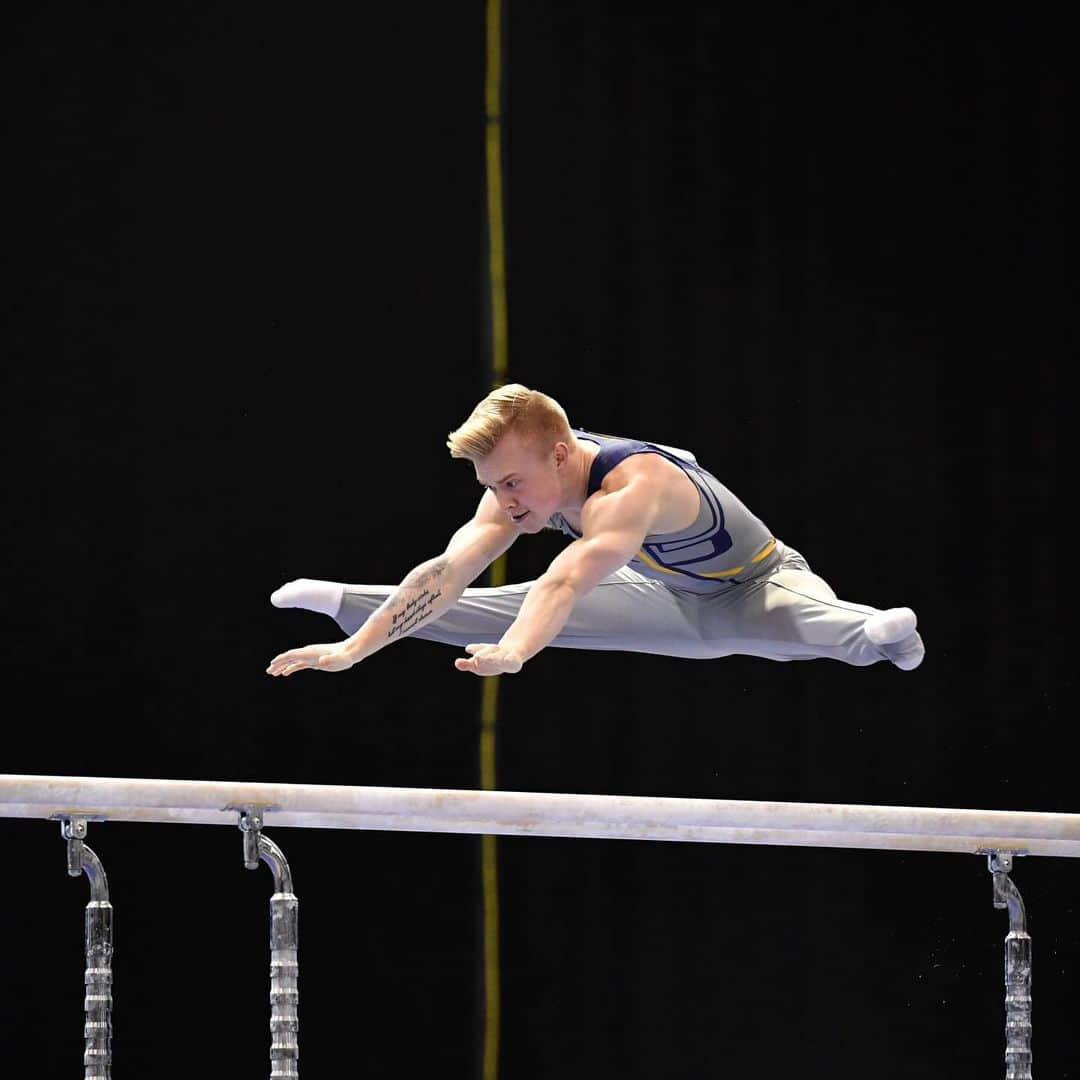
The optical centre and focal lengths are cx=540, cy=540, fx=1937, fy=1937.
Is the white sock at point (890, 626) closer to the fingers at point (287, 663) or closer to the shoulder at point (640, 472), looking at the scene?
the shoulder at point (640, 472)

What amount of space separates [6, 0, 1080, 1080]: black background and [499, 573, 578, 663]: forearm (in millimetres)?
1750

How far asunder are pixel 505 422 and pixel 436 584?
50cm

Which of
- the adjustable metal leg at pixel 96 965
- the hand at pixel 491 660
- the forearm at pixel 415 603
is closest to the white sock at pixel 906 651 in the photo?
the forearm at pixel 415 603

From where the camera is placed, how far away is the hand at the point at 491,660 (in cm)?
Result: 367

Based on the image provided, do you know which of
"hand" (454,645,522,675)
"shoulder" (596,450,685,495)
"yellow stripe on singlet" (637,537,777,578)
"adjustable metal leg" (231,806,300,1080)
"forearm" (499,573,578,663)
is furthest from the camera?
"yellow stripe on singlet" (637,537,777,578)

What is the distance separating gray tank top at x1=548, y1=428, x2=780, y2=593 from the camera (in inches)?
180

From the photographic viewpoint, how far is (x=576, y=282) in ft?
20.1

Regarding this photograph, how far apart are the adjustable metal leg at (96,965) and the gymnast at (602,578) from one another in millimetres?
822

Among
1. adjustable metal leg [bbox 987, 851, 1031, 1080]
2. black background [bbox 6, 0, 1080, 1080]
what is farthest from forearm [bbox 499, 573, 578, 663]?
black background [bbox 6, 0, 1080, 1080]

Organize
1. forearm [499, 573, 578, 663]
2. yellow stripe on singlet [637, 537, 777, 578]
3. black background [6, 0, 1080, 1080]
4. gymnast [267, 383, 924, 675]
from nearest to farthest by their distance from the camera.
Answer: forearm [499, 573, 578, 663] < gymnast [267, 383, 924, 675] < yellow stripe on singlet [637, 537, 777, 578] < black background [6, 0, 1080, 1080]

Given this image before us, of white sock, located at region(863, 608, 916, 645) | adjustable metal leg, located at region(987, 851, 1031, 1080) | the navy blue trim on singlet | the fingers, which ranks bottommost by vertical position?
adjustable metal leg, located at region(987, 851, 1031, 1080)

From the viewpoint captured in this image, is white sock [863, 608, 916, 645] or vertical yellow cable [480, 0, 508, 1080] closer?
white sock [863, 608, 916, 645]

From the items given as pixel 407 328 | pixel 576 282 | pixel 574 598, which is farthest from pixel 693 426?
pixel 574 598

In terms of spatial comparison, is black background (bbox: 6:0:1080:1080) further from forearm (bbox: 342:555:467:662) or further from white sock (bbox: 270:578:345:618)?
forearm (bbox: 342:555:467:662)
